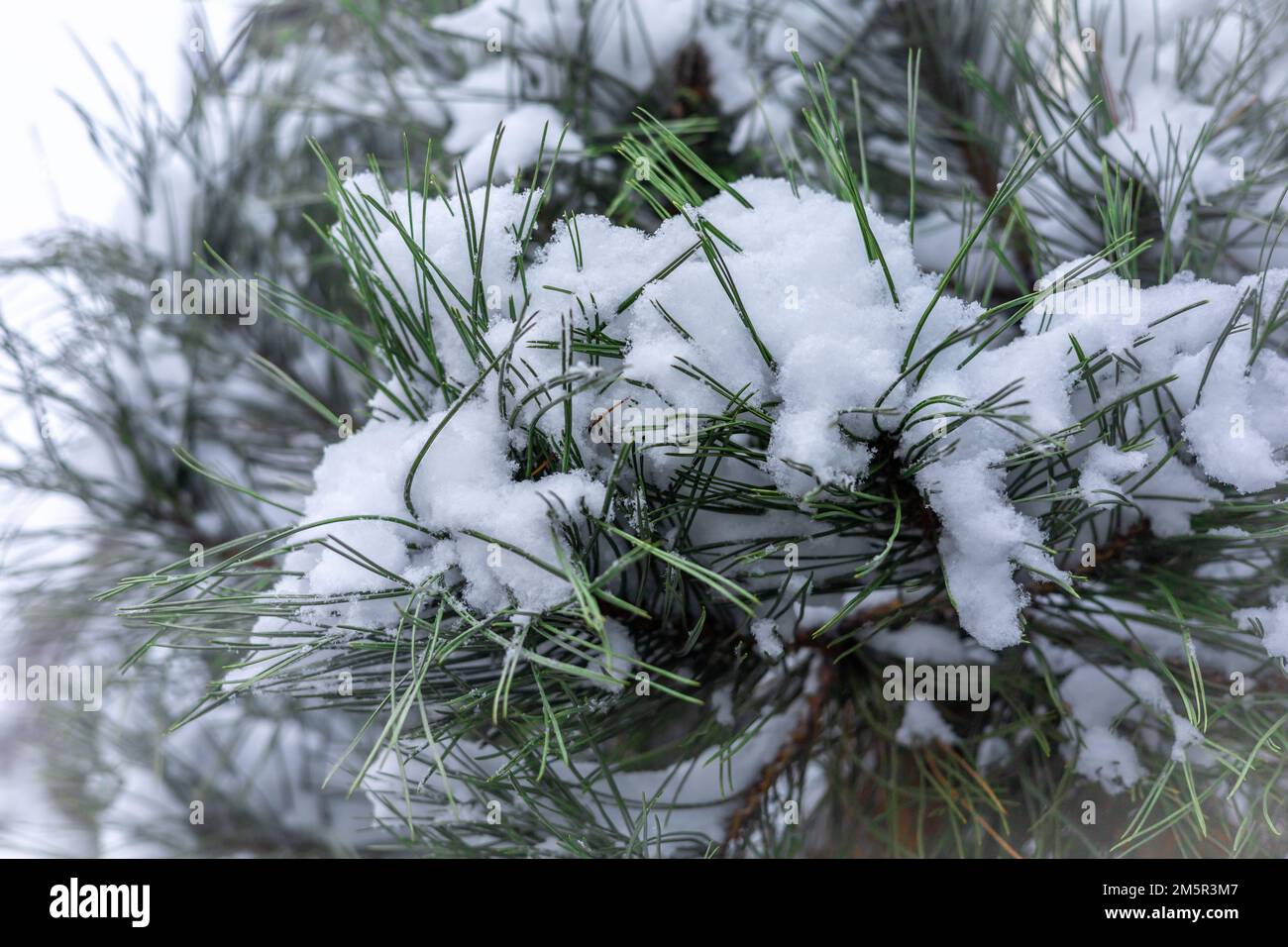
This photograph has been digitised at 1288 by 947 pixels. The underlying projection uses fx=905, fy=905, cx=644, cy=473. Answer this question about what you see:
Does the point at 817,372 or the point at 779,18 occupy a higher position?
the point at 779,18

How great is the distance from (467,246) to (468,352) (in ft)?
0.14

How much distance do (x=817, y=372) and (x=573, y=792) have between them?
28 cm

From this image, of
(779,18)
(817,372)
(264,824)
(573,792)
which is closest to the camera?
(817,372)

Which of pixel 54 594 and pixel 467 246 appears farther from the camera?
pixel 54 594

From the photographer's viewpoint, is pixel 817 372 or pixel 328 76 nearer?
pixel 817 372

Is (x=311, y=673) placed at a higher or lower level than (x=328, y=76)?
lower

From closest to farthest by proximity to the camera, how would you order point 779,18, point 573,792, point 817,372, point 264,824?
point 817,372 < point 573,792 < point 779,18 < point 264,824

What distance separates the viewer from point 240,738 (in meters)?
0.87

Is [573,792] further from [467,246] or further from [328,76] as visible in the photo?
[328,76]

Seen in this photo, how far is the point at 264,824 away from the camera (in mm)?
849
